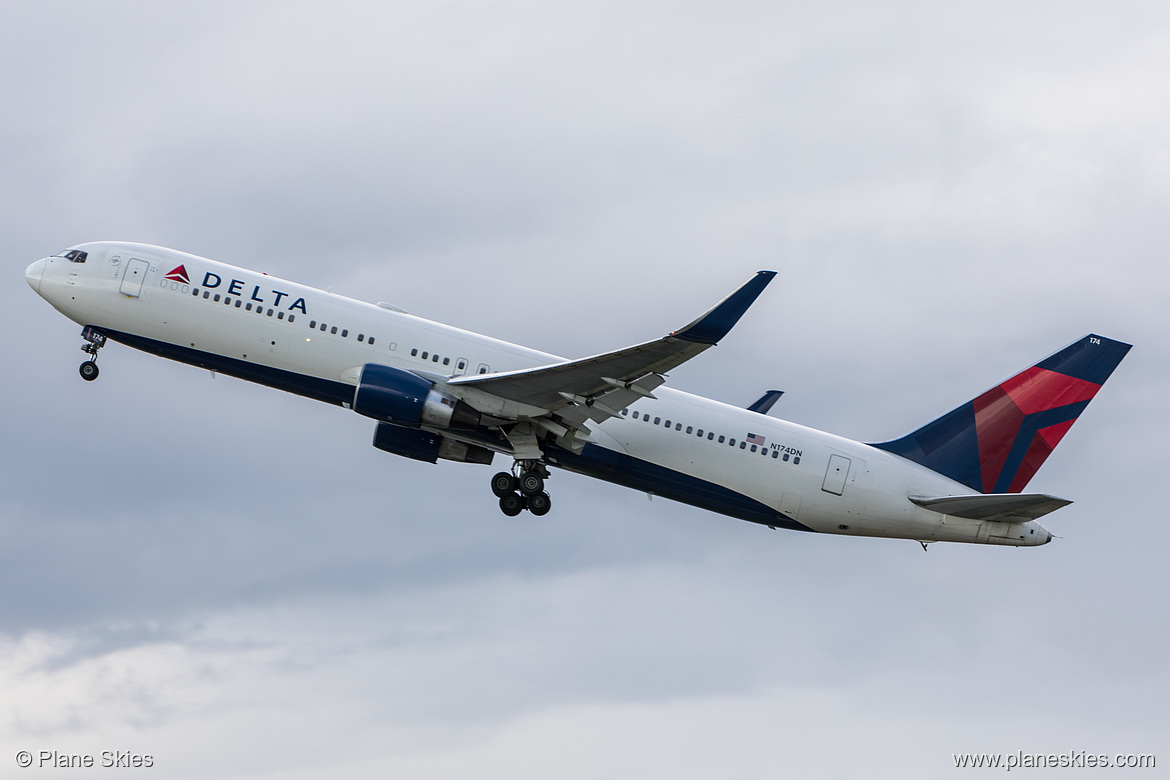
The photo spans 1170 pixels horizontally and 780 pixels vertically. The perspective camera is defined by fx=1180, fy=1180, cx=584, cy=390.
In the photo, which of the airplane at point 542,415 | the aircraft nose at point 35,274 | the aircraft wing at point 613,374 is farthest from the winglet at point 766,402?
the aircraft nose at point 35,274

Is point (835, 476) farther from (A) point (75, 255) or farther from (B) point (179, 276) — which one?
(A) point (75, 255)

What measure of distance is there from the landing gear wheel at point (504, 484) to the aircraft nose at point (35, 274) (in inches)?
673

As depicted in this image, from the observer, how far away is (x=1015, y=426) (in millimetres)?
42812

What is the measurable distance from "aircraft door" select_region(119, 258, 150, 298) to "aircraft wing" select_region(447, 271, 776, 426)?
11.1 m

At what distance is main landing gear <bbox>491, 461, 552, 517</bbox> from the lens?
40.7 meters

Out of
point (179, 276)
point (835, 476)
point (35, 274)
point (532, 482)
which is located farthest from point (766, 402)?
point (35, 274)

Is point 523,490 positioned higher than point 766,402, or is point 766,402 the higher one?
point 766,402

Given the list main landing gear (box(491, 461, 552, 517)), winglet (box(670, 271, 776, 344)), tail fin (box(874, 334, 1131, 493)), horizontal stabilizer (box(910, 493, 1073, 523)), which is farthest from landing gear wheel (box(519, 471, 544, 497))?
horizontal stabilizer (box(910, 493, 1073, 523))

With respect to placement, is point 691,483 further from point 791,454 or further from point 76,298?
point 76,298

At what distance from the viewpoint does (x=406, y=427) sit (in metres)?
39.5

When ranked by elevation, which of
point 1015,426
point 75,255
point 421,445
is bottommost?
point 421,445

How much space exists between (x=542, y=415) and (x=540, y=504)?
4.05 meters

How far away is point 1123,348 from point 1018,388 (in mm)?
3986

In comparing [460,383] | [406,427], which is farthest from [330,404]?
[460,383]
